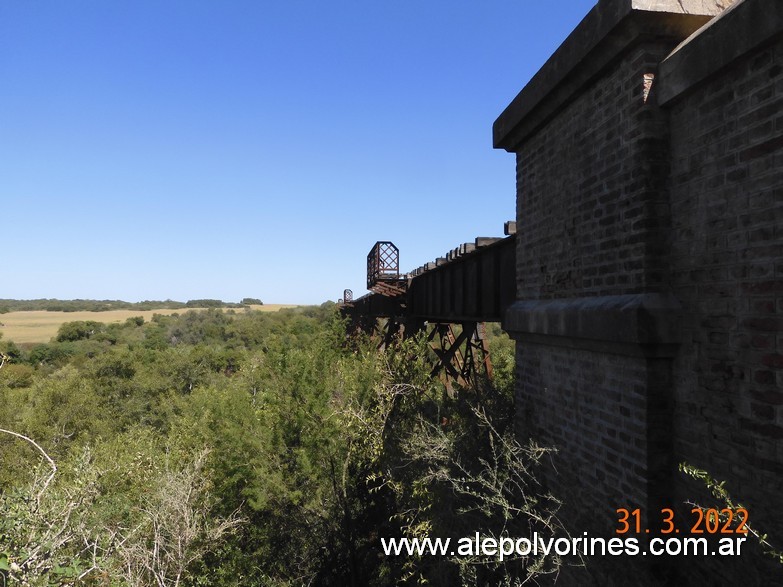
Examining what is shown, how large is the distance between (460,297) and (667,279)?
189 inches

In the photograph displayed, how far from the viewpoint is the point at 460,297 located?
7.85 metres

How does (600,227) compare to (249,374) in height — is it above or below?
above

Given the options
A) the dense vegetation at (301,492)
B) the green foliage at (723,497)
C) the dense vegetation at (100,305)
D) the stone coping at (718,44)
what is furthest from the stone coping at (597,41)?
the dense vegetation at (100,305)

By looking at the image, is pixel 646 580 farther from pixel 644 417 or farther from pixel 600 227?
pixel 600 227

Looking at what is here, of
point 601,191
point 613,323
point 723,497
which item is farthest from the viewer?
point 601,191

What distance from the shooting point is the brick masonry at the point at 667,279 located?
241 cm

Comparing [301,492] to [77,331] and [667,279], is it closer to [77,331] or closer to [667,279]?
[667,279]

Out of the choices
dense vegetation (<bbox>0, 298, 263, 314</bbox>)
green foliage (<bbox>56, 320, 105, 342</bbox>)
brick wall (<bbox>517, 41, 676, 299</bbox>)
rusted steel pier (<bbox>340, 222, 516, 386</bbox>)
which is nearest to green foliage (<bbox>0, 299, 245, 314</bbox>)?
dense vegetation (<bbox>0, 298, 263, 314</bbox>)

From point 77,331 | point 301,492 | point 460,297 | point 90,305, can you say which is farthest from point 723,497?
point 90,305

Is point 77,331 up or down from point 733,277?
down

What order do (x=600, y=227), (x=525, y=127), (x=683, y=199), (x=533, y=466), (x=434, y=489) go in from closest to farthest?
(x=683, y=199) < (x=600, y=227) < (x=533, y=466) < (x=525, y=127) < (x=434, y=489)

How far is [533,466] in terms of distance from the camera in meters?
4.65

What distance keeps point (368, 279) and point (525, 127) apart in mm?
14117

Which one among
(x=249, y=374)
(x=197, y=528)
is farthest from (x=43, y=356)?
(x=197, y=528)
